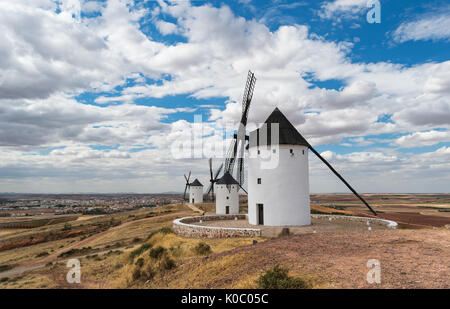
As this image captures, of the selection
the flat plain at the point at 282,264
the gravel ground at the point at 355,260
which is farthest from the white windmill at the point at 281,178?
the gravel ground at the point at 355,260

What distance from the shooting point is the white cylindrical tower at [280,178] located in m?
18.2

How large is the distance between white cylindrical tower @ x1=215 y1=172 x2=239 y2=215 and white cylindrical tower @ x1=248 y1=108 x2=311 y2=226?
12839mm

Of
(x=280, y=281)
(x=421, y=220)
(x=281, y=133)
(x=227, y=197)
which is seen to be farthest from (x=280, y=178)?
(x=421, y=220)

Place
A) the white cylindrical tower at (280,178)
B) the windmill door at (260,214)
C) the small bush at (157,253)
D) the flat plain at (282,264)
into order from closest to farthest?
the flat plain at (282,264), the small bush at (157,253), the white cylindrical tower at (280,178), the windmill door at (260,214)

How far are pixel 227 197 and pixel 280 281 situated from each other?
2620 centimetres

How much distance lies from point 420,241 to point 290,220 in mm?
8784

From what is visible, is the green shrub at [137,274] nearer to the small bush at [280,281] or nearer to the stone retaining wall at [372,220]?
the small bush at [280,281]

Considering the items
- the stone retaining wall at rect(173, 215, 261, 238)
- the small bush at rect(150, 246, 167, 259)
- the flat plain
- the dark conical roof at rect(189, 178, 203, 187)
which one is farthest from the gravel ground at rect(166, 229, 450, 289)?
the dark conical roof at rect(189, 178, 203, 187)

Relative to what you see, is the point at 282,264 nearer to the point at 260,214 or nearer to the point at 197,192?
the point at 260,214

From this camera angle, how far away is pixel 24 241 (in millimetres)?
30984

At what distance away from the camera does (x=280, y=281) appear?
20.7ft
